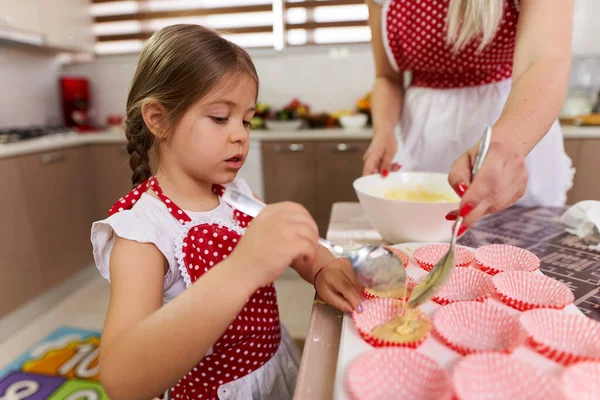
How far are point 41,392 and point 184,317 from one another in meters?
1.36

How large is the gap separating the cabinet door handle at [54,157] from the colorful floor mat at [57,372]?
0.79 metres

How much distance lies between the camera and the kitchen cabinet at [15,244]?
1.74 metres

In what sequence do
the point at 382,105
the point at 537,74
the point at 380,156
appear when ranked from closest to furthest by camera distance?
the point at 537,74 → the point at 380,156 → the point at 382,105

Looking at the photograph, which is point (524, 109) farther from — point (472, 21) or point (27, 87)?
point (27, 87)

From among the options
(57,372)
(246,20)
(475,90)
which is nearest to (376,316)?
(475,90)

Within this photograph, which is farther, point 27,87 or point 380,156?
point 27,87

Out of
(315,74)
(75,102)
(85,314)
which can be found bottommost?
(85,314)

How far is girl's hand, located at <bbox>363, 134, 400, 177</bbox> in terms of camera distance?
0.98m

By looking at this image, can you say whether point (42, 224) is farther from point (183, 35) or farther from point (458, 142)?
point (458, 142)

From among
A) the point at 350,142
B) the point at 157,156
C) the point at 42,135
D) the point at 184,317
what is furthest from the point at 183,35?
the point at 42,135

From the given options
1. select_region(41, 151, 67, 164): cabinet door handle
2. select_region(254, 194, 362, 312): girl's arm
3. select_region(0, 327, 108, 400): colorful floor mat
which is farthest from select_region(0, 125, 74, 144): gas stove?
select_region(254, 194, 362, 312): girl's arm

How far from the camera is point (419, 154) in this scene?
1.21 metres

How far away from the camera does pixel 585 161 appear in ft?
6.62

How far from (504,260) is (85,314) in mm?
1982
